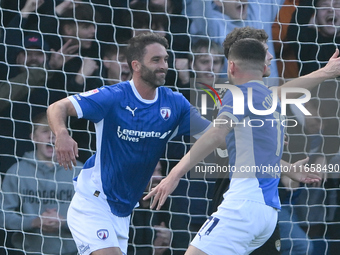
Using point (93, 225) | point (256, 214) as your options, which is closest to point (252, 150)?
point (256, 214)

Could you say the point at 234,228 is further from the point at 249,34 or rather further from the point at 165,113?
the point at 249,34

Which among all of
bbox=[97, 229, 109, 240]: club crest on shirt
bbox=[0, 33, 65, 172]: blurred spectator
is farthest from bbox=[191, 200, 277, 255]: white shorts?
bbox=[0, 33, 65, 172]: blurred spectator

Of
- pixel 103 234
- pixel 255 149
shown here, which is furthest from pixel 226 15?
pixel 103 234

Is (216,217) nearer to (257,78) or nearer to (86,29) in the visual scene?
(257,78)

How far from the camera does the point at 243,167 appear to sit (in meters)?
3.03

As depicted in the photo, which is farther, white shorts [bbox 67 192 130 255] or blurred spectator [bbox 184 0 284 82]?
blurred spectator [bbox 184 0 284 82]

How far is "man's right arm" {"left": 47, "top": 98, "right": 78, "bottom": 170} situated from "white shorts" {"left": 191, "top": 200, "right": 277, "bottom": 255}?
808 millimetres

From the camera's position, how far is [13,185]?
4684 mm

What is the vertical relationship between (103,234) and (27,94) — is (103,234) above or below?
below

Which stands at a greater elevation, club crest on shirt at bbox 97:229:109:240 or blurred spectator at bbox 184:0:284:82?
blurred spectator at bbox 184:0:284:82

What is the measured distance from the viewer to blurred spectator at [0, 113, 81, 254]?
4.59m

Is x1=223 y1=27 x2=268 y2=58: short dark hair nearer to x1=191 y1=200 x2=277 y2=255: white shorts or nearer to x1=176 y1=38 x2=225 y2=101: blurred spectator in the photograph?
x1=176 y1=38 x2=225 y2=101: blurred spectator

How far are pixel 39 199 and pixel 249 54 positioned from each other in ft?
7.84

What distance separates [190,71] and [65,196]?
4.88 ft
